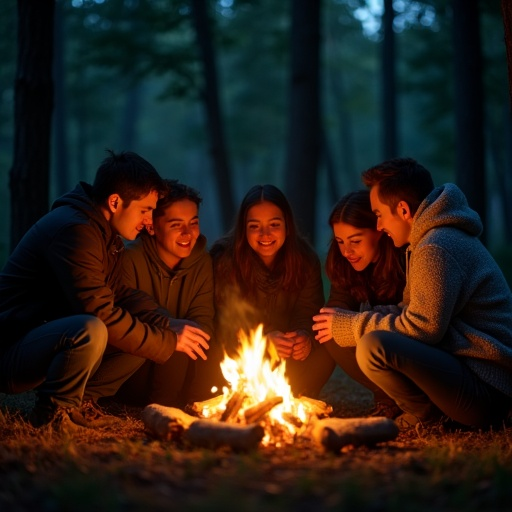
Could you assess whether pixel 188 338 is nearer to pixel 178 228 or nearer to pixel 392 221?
pixel 178 228

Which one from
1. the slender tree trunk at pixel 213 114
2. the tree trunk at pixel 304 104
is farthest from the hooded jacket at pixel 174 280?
the slender tree trunk at pixel 213 114

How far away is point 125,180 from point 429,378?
8.01 ft

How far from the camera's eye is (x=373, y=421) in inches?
165

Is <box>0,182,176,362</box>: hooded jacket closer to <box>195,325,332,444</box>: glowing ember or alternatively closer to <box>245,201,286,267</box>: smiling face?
<box>195,325,332,444</box>: glowing ember

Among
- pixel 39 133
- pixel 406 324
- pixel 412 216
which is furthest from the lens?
pixel 39 133

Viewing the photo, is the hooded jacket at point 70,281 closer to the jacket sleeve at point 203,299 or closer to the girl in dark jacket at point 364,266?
the jacket sleeve at point 203,299

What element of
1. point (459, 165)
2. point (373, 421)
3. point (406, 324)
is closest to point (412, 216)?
point (406, 324)

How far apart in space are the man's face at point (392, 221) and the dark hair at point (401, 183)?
1.3 inches

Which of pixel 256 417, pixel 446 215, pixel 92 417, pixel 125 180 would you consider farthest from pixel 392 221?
pixel 92 417

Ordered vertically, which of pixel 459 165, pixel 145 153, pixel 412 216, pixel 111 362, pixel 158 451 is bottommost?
pixel 158 451

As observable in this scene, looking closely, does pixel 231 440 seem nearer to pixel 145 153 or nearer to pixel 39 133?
pixel 39 133

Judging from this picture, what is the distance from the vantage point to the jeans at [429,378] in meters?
Answer: 4.45

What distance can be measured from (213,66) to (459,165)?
7.16 metres

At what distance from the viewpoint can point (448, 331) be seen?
464 centimetres
